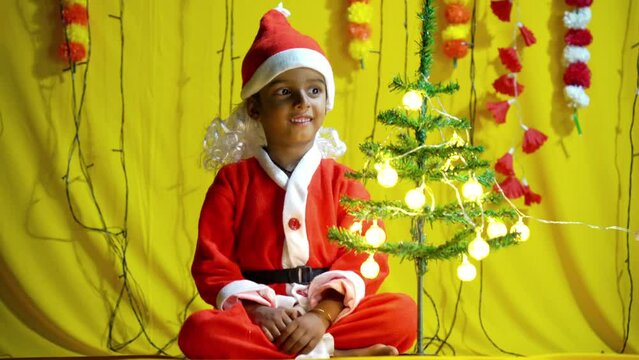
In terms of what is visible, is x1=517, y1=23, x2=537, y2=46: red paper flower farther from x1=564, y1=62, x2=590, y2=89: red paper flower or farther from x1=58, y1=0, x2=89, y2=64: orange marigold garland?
x1=58, y1=0, x2=89, y2=64: orange marigold garland

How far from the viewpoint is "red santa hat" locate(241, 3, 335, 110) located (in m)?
2.15

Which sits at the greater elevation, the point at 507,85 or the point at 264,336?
the point at 507,85

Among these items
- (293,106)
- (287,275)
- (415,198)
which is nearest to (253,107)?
(293,106)

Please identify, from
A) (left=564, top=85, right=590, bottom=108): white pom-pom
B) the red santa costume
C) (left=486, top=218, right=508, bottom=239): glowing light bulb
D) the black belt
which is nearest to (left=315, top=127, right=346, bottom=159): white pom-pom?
the red santa costume

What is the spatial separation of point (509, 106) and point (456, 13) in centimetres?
42

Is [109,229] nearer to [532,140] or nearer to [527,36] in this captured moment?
[532,140]

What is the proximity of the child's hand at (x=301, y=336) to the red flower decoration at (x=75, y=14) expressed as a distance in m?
1.60

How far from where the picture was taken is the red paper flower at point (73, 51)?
2.98 meters

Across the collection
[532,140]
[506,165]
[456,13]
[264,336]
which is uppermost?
[456,13]

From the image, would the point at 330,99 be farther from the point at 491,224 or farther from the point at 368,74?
the point at 368,74

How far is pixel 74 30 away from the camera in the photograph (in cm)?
298

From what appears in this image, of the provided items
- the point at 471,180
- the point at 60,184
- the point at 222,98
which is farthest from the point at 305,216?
the point at 60,184

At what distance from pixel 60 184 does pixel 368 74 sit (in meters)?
1.24

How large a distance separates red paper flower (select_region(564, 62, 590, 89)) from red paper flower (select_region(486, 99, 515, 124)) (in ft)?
0.84
